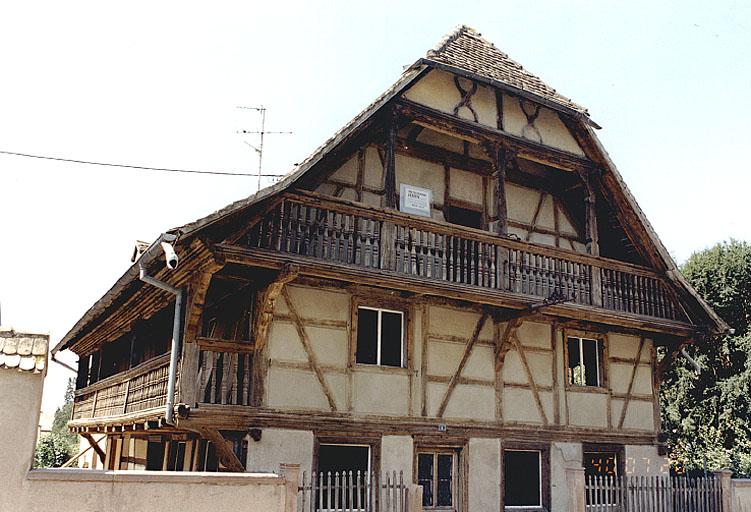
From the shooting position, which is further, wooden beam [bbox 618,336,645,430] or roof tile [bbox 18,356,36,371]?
wooden beam [bbox 618,336,645,430]

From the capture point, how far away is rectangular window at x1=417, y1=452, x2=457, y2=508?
13.9 m

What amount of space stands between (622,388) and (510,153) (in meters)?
5.67

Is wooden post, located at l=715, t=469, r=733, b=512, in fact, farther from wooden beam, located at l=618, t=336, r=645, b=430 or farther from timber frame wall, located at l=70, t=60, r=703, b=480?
wooden beam, located at l=618, t=336, r=645, b=430

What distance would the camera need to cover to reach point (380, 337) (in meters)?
13.9

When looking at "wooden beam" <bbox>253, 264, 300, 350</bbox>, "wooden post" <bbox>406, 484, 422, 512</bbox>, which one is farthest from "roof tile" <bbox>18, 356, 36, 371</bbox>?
"wooden post" <bbox>406, 484, 422, 512</bbox>

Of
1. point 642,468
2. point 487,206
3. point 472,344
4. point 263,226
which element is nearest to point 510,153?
point 487,206

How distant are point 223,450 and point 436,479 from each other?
13.6ft

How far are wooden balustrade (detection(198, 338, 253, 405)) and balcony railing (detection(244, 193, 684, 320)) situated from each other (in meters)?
1.66

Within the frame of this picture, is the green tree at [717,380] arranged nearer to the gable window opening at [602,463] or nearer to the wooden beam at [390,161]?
the gable window opening at [602,463]

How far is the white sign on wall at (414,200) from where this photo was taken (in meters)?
15.0

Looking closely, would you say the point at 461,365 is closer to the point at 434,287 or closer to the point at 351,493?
the point at 434,287

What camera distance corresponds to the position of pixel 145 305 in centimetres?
1519

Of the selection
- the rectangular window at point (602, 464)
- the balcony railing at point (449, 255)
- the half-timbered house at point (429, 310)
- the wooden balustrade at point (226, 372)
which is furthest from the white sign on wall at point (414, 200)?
the rectangular window at point (602, 464)

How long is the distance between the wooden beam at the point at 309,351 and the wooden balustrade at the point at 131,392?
216 centimetres
